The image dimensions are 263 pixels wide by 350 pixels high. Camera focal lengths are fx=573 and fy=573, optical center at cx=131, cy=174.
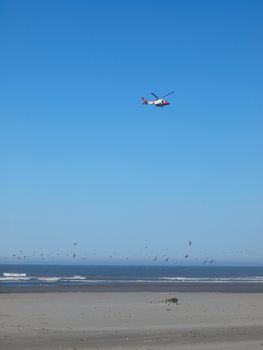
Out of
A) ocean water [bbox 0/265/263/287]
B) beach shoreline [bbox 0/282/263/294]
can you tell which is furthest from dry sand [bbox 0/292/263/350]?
ocean water [bbox 0/265/263/287]

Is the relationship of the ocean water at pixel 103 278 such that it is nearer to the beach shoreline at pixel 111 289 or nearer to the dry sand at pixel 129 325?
the beach shoreline at pixel 111 289

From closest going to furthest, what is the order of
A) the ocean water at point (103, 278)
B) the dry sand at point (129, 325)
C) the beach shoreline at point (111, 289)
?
the dry sand at point (129, 325) → the beach shoreline at point (111, 289) → the ocean water at point (103, 278)

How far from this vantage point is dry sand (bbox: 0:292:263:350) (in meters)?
20.4

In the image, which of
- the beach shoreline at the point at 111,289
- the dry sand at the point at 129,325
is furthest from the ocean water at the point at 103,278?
the dry sand at the point at 129,325

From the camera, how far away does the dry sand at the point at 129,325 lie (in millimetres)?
20391

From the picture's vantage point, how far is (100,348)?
19406 millimetres

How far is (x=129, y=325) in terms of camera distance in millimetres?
25312

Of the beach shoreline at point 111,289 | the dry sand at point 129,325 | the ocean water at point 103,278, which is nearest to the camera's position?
the dry sand at point 129,325

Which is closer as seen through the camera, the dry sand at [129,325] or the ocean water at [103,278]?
the dry sand at [129,325]

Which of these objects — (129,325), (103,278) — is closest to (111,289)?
(129,325)

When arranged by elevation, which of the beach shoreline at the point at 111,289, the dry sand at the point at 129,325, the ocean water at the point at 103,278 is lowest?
the dry sand at the point at 129,325

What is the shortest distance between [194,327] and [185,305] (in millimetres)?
10358

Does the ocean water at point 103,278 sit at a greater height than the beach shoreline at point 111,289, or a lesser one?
greater

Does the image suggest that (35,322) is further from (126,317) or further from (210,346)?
(210,346)
